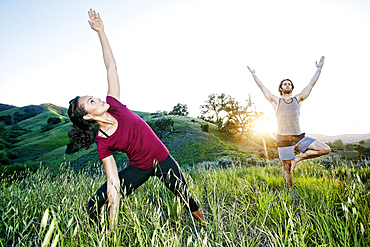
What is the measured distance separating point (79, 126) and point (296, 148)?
385 cm

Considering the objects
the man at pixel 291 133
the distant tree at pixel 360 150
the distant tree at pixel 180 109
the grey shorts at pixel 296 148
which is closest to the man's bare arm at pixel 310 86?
the man at pixel 291 133

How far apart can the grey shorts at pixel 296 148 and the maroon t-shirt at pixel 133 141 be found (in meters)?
2.49

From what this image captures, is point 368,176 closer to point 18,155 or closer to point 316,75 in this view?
point 316,75

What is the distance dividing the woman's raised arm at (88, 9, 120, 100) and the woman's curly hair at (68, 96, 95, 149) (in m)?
0.50

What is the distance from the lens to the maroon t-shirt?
2408 mm

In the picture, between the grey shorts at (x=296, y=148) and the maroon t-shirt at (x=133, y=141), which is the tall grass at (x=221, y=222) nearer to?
the maroon t-shirt at (x=133, y=141)

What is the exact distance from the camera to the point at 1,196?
3.84 metres

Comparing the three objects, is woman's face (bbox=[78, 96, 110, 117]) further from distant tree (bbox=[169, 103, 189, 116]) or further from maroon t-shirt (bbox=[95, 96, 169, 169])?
distant tree (bbox=[169, 103, 189, 116])

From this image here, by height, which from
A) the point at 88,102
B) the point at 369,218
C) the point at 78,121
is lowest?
the point at 369,218

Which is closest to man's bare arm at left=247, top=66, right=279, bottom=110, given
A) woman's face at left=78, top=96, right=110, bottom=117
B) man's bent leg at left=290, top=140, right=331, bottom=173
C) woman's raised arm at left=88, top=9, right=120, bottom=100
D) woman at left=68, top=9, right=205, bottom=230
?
man's bent leg at left=290, top=140, right=331, bottom=173

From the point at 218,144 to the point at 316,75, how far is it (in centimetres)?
1098

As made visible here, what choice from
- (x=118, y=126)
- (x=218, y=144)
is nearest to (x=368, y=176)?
(x=118, y=126)

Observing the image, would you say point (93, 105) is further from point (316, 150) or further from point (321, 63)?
point (321, 63)

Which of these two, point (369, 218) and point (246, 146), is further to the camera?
point (246, 146)
